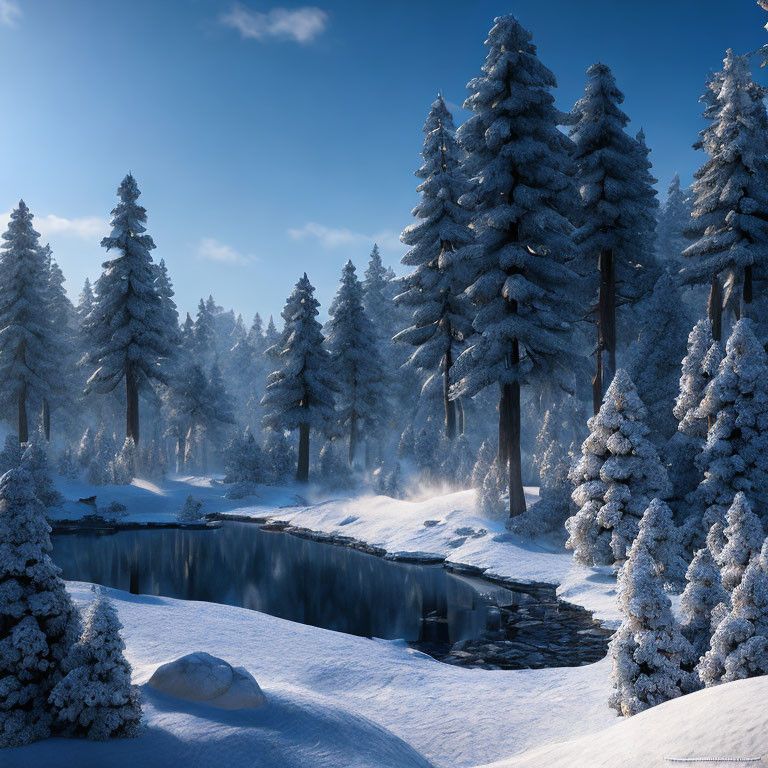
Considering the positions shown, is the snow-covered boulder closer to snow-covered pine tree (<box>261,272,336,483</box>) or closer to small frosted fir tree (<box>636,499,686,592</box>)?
small frosted fir tree (<box>636,499,686,592</box>)

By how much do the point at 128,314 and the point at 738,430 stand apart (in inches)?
1214

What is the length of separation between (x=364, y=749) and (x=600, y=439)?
504 inches

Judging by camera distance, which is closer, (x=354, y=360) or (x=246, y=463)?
(x=246, y=463)

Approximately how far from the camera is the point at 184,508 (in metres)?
30.2

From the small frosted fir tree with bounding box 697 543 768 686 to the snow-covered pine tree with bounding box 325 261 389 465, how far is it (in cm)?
3603

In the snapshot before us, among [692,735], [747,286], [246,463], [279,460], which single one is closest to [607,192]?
[747,286]

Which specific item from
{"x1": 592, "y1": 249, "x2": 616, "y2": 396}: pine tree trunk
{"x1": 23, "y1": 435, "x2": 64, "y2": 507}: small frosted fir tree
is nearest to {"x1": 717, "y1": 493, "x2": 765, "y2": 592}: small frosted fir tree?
{"x1": 592, "y1": 249, "x2": 616, "y2": 396}: pine tree trunk

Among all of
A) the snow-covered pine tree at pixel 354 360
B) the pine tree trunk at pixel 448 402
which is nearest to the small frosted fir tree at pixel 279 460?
the snow-covered pine tree at pixel 354 360

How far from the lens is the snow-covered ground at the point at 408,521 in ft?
59.0

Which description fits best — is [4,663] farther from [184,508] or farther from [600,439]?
[184,508]

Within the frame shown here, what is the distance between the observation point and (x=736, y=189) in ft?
87.2

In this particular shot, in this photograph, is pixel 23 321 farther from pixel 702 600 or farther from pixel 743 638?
pixel 743 638

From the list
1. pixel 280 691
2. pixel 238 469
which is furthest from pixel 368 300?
pixel 280 691

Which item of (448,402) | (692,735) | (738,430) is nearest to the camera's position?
(692,735)
